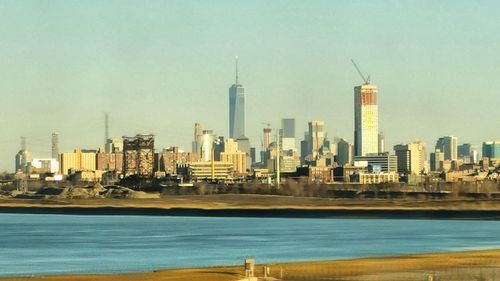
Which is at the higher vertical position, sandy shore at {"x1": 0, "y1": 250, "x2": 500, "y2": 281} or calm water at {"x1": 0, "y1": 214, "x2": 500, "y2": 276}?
sandy shore at {"x1": 0, "y1": 250, "x2": 500, "y2": 281}

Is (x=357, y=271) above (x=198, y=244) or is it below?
above

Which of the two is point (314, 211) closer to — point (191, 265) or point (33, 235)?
point (33, 235)

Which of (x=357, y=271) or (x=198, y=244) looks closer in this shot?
(x=357, y=271)

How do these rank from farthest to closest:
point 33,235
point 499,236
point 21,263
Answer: point 33,235 < point 499,236 < point 21,263

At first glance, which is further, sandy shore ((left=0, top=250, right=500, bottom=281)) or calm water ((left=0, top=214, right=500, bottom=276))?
A: calm water ((left=0, top=214, right=500, bottom=276))

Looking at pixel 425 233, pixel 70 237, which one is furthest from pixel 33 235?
pixel 425 233
